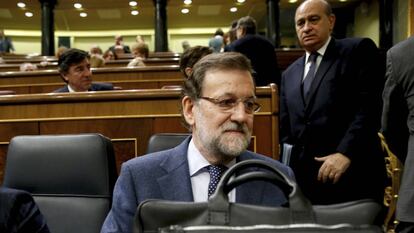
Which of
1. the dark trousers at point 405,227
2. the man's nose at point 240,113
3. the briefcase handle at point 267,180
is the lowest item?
the dark trousers at point 405,227

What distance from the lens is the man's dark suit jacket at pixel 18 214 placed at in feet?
3.26

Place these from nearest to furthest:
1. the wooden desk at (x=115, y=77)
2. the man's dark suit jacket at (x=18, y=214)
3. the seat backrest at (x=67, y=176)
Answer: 1. the man's dark suit jacket at (x=18, y=214)
2. the seat backrest at (x=67, y=176)
3. the wooden desk at (x=115, y=77)

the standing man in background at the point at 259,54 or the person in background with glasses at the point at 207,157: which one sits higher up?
the standing man in background at the point at 259,54

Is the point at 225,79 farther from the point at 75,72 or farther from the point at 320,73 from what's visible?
the point at 75,72

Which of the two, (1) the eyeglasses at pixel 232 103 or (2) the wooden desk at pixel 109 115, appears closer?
(1) the eyeglasses at pixel 232 103

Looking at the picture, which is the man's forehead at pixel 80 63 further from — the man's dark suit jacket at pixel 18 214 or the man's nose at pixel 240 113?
the man's dark suit jacket at pixel 18 214

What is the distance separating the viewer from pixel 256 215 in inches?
29.9

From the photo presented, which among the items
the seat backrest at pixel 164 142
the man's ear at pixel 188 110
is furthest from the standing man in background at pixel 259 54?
the man's ear at pixel 188 110

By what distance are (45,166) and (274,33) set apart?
425 inches

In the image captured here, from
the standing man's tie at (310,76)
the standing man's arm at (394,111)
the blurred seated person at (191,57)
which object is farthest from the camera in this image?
the blurred seated person at (191,57)

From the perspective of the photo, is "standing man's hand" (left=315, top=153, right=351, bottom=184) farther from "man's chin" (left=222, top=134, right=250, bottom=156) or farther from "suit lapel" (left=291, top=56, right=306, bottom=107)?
"man's chin" (left=222, top=134, right=250, bottom=156)

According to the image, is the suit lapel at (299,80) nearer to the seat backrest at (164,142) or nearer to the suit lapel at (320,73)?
the suit lapel at (320,73)

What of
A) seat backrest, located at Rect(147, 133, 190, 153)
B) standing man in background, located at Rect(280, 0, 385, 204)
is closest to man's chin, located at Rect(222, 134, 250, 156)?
seat backrest, located at Rect(147, 133, 190, 153)

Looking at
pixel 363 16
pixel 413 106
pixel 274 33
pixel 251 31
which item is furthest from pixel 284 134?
pixel 363 16
